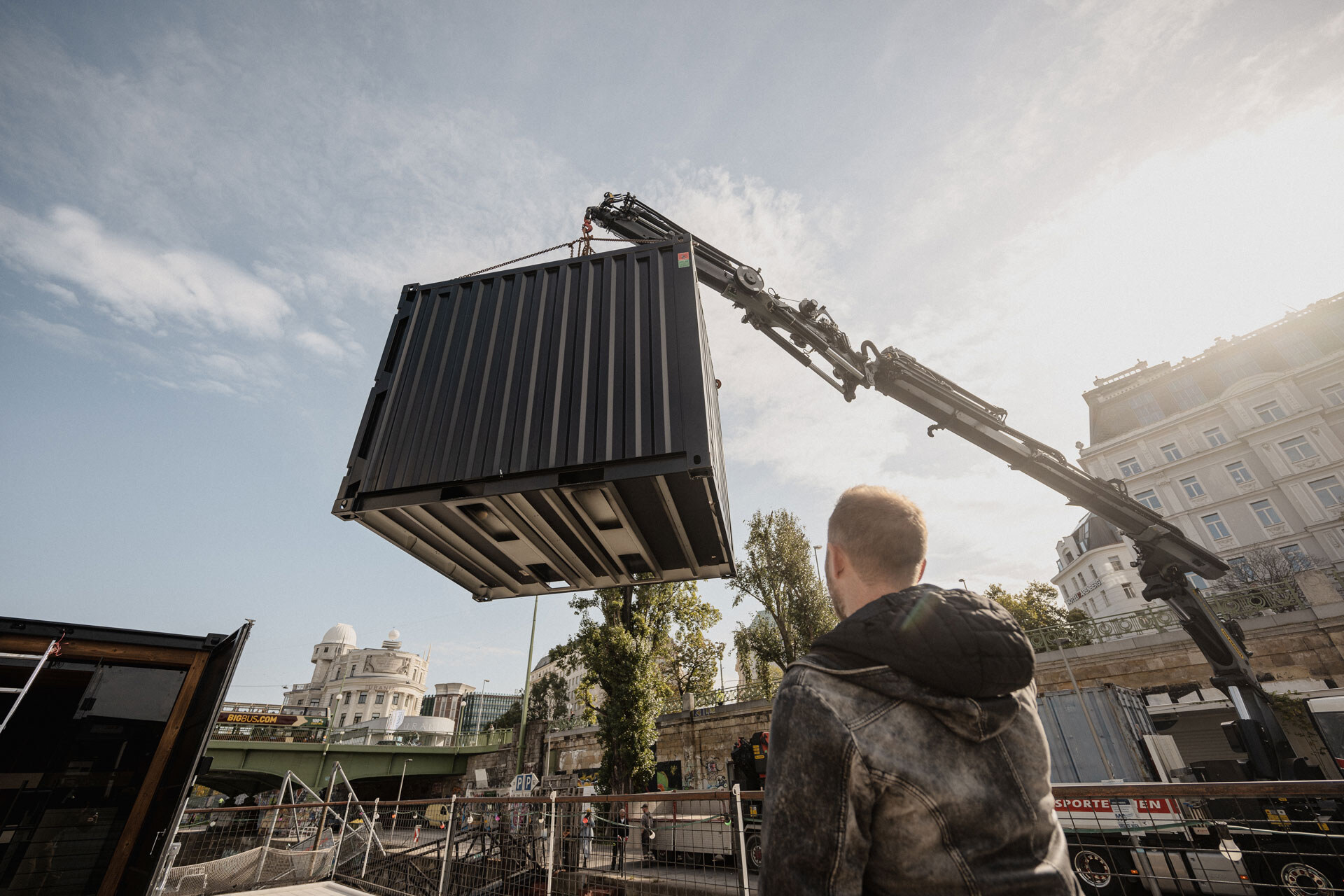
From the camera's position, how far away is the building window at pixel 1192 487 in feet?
109

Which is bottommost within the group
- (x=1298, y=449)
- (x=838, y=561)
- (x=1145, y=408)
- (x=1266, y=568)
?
(x=838, y=561)

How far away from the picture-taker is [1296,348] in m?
34.4

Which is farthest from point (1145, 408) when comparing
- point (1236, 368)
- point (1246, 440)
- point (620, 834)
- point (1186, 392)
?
point (620, 834)

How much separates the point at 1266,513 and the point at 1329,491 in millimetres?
2730

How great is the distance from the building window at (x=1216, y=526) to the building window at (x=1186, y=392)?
26.7 feet

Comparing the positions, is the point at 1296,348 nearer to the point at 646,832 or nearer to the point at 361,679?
the point at 646,832

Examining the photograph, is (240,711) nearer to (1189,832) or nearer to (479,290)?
(479,290)

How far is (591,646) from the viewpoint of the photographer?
18469mm

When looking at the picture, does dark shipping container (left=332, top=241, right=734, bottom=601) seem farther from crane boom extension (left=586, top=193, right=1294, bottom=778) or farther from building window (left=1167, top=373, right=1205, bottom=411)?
building window (left=1167, top=373, right=1205, bottom=411)

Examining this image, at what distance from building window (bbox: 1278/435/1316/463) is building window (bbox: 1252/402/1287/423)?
1.53 meters

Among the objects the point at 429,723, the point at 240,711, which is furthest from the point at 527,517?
the point at 429,723

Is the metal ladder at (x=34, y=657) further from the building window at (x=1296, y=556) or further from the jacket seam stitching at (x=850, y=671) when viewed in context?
the building window at (x=1296, y=556)

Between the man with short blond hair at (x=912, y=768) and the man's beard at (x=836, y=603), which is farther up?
the man's beard at (x=836, y=603)

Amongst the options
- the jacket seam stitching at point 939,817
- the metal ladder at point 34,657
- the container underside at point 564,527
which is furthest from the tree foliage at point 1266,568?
the metal ladder at point 34,657
